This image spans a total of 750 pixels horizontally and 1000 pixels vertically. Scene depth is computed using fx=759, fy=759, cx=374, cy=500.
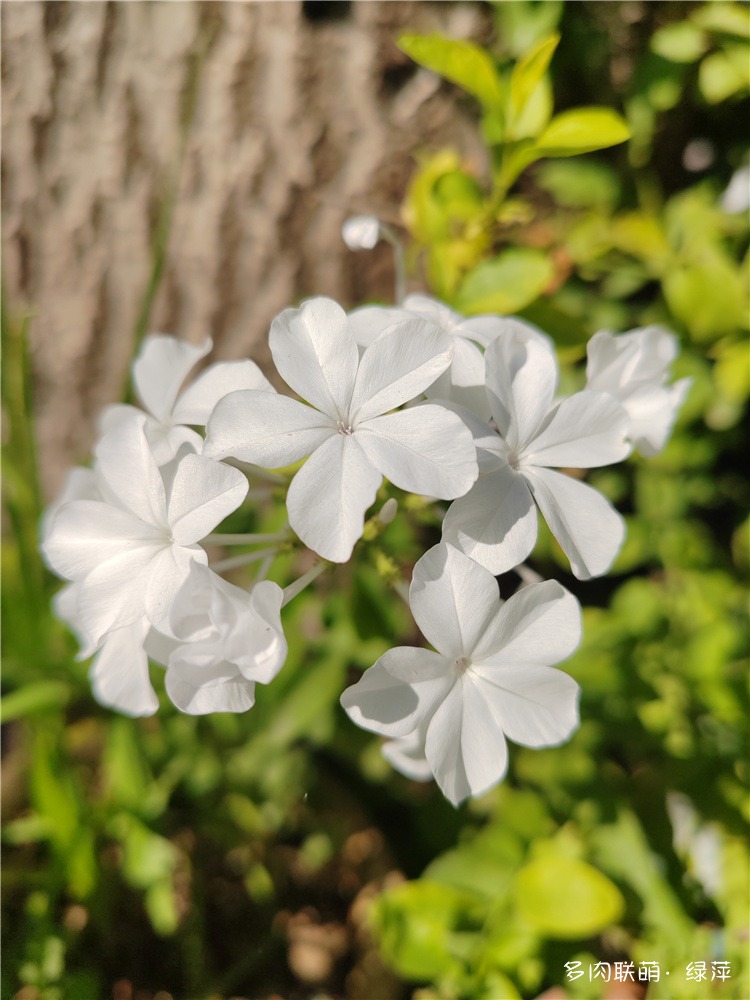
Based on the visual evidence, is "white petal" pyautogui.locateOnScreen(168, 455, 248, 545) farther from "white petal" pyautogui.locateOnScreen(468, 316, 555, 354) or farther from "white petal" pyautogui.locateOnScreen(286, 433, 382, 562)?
"white petal" pyautogui.locateOnScreen(468, 316, 555, 354)

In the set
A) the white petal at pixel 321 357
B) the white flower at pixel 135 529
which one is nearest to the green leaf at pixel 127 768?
the white flower at pixel 135 529

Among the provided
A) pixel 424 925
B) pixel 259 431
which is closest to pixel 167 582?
pixel 259 431

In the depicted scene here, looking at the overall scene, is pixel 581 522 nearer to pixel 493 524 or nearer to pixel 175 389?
pixel 493 524

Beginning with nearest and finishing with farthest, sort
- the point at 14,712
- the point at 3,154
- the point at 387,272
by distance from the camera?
the point at 14,712 < the point at 3,154 < the point at 387,272

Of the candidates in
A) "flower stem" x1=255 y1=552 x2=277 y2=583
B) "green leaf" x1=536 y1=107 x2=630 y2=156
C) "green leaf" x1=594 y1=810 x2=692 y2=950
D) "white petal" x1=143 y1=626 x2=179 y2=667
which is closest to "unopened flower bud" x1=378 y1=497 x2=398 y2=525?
"flower stem" x1=255 y1=552 x2=277 y2=583

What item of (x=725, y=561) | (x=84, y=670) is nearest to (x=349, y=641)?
(x=84, y=670)

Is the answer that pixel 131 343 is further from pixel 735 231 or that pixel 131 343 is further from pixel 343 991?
pixel 343 991

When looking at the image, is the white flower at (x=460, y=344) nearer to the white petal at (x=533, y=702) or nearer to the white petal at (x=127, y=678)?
the white petal at (x=533, y=702)
